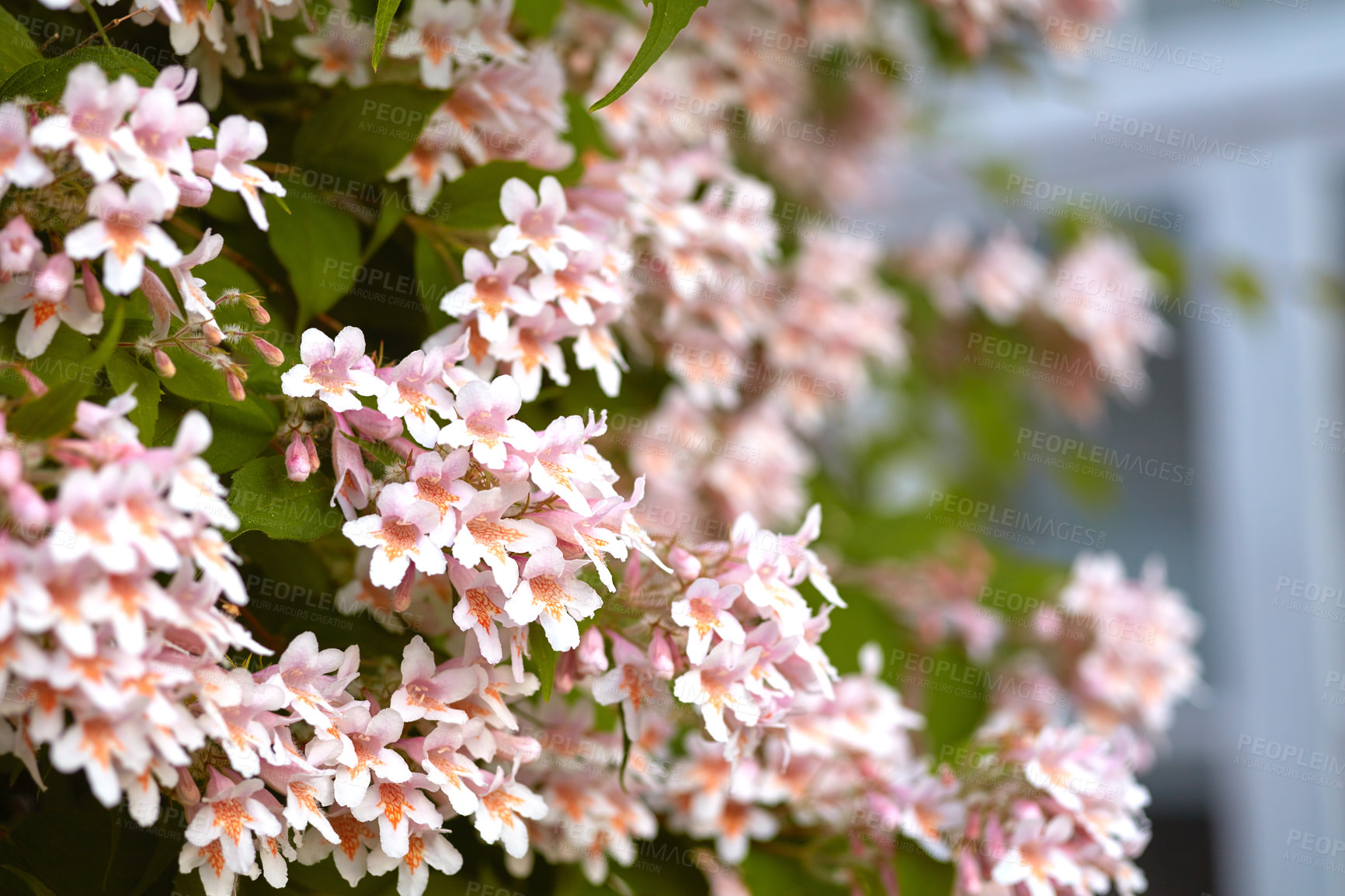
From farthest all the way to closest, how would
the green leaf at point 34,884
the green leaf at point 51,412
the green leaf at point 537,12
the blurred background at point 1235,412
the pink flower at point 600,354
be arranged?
the blurred background at point 1235,412 → the green leaf at point 537,12 → the pink flower at point 600,354 → the green leaf at point 34,884 → the green leaf at point 51,412

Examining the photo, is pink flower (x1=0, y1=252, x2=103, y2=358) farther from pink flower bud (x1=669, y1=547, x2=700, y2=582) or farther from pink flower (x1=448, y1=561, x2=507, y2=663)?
pink flower bud (x1=669, y1=547, x2=700, y2=582)

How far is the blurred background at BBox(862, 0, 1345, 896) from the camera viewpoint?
2.43m

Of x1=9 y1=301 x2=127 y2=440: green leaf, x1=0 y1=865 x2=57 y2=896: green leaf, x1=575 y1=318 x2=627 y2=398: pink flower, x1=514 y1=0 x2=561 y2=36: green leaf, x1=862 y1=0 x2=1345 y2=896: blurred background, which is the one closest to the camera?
x1=9 y1=301 x2=127 y2=440: green leaf

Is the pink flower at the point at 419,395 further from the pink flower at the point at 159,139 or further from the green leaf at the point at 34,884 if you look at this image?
the green leaf at the point at 34,884

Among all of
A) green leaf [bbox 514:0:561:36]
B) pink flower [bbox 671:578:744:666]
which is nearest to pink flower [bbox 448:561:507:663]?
pink flower [bbox 671:578:744:666]

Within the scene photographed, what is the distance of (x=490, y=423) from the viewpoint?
0.58 metres

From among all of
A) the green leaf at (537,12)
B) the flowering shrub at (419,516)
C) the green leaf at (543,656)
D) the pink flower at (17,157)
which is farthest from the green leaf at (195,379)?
the green leaf at (537,12)

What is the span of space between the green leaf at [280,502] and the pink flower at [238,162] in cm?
13

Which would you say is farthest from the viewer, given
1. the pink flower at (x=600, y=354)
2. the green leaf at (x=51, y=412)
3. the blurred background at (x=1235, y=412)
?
the blurred background at (x=1235, y=412)

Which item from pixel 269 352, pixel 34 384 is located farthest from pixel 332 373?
pixel 34 384

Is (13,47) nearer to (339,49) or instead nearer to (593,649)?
(339,49)

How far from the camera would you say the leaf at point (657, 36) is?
23.7 inches

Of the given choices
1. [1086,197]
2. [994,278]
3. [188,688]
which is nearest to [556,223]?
[188,688]

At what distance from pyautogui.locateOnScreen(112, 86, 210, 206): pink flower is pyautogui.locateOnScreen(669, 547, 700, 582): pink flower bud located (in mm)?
325
